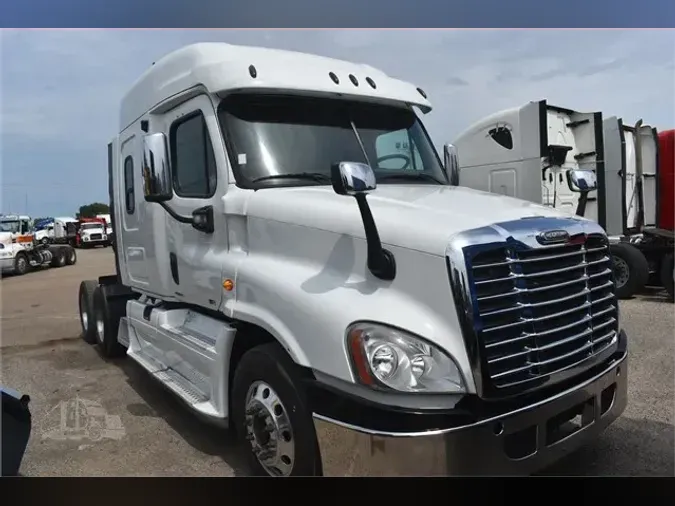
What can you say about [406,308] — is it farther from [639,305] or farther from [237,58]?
[639,305]

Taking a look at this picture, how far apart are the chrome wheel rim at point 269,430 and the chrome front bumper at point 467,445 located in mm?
287

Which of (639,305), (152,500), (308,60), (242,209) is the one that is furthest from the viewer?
(639,305)

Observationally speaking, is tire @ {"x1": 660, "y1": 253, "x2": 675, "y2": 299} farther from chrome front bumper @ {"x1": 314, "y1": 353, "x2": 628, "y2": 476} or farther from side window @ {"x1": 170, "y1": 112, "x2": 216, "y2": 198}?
side window @ {"x1": 170, "y1": 112, "x2": 216, "y2": 198}

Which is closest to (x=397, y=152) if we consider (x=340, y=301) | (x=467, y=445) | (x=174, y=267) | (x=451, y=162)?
(x=451, y=162)

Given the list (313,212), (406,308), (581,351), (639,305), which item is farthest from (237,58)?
(639,305)

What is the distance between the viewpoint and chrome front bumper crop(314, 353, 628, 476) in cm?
233

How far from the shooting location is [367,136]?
146 inches

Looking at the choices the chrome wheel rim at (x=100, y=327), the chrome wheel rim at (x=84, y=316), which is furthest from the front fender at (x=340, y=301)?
the chrome wheel rim at (x=84, y=316)

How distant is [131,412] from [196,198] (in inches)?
68.7

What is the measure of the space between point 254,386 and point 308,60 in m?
2.00

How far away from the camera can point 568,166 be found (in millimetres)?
8430

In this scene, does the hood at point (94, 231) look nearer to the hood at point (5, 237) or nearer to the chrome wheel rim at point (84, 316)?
the hood at point (5, 237)

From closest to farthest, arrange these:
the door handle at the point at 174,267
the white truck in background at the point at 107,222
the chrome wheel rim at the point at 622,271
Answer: the door handle at the point at 174,267
the white truck in background at the point at 107,222
the chrome wheel rim at the point at 622,271

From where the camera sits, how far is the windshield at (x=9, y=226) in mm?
3625
